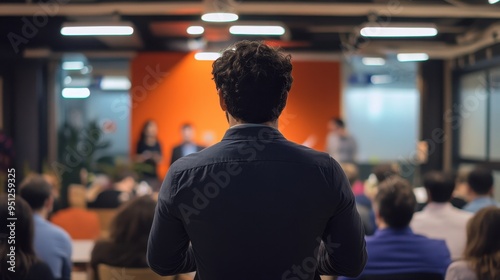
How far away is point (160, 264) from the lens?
1541 millimetres

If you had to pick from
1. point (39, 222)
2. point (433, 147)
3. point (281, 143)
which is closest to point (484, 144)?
point (433, 147)

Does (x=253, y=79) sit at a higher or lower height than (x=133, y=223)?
higher

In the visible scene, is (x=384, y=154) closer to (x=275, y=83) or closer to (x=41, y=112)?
(x=41, y=112)

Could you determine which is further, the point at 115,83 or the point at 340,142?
the point at 115,83

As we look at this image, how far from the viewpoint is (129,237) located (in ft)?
9.91

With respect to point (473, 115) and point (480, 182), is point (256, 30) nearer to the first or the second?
point (480, 182)

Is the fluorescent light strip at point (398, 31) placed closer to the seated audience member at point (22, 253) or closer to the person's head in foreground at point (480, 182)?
the person's head in foreground at point (480, 182)

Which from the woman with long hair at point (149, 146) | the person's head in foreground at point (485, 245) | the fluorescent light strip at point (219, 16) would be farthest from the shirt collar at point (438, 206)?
the woman with long hair at point (149, 146)

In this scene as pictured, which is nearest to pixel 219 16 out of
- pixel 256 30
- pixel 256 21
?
pixel 256 21

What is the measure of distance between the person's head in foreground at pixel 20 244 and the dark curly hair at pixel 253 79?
1450 mm

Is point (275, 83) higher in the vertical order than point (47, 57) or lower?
lower

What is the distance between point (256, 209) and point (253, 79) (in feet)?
1.02

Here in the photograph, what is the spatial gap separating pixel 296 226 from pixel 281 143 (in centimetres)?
20

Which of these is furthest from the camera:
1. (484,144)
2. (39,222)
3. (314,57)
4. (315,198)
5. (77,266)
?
(314,57)
